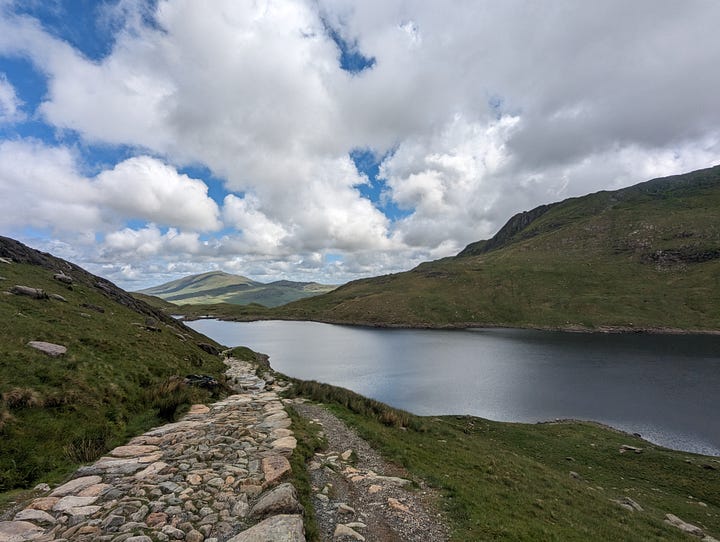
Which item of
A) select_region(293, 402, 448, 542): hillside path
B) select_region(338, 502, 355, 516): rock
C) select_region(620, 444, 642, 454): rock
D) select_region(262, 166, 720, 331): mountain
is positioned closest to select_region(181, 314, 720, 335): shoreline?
select_region(262, 166, 720, 331): mountain

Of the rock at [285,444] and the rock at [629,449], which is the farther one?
the rock at [629,449]

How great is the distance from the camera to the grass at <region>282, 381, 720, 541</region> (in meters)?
11.4

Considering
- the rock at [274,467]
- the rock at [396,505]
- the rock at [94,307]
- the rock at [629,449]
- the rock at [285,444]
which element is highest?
the rock at [94,307]

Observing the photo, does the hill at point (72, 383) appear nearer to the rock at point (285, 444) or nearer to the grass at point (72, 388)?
the grass at point (72, 388)

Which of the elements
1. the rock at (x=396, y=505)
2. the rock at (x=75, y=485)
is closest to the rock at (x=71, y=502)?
the rock at (x=75, y=485)

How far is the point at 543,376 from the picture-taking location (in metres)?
64.4

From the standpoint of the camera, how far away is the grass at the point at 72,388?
1087 cm

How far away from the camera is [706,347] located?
94062 millimetres

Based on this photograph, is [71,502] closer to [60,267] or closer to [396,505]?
[396,505]

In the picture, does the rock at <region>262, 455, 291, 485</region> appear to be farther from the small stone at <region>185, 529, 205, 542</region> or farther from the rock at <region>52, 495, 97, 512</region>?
the rock at <region>52, 495, 97, 512</region>

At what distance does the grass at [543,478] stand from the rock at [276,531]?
15.0 feet

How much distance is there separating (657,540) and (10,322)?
115 feet

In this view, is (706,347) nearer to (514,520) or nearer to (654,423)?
(654,423)

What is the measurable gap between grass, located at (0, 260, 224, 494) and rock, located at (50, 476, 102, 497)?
0.86 metres
